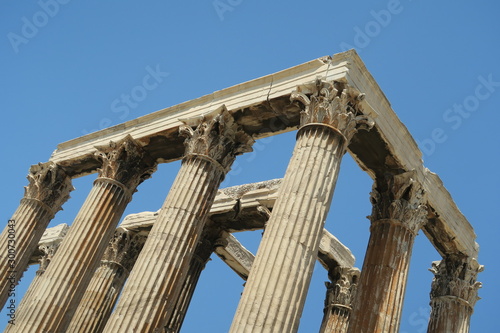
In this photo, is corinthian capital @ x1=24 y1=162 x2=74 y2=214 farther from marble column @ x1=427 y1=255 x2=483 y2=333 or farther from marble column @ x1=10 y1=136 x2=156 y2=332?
marble column @ x1=427 y1=255 x2=483 y2=333

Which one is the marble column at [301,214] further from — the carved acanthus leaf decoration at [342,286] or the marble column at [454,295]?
the carved acanthus leaf decoration at [342,286]

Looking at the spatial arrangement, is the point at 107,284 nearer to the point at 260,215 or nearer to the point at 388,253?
the point at 260,215

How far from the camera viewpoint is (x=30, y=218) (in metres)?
21.6

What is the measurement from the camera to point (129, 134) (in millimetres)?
19562

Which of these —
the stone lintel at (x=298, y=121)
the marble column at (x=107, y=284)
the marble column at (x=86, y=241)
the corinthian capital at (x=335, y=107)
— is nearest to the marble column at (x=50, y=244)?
the marble column at (x=107, y=284)

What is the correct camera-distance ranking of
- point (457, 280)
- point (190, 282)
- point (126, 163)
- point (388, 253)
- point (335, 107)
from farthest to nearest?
point (190, 282)
point (126, 163)
point (457, 280)
point (388, 253)
point (335, 107)

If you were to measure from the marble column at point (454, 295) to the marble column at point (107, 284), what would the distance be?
11558 mm

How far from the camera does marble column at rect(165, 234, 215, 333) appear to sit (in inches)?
850

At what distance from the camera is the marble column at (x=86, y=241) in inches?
686

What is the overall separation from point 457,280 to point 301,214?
8.54m

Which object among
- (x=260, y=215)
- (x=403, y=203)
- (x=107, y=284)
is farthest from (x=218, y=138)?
(x=107, y=284)

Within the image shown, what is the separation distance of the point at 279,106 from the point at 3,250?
1115 centimetres

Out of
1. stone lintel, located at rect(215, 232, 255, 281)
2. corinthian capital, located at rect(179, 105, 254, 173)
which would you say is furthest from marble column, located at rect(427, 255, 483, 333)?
stone lintel, located at rect(215, 232, 255, 281)

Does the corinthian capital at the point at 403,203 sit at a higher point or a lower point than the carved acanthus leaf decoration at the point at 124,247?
higher
